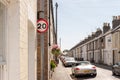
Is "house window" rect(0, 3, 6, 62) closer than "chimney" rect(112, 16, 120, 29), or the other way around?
"house window" rect(0, 3, 6, 62)

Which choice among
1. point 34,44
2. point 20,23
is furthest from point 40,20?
point 20,23

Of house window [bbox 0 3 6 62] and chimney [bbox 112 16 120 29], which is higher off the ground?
chimney [bbox 112 16 120 29]

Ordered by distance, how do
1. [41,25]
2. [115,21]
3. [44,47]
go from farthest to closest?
1. [115,21]
2. [44,47]
3. [41,25]

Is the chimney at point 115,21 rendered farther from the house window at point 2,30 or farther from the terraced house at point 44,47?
the house window at point 2,30

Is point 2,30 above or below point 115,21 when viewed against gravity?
below

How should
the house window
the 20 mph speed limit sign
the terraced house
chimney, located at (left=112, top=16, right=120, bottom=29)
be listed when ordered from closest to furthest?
the house window → the 20 mph speed limit sign → the terraced house → chimney, located at (left=112, top=16, right=120, bottom=29)

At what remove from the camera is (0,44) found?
14.8 feet

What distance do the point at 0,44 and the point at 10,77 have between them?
1.66ft

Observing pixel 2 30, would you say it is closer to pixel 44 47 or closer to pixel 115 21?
pixel 44 47

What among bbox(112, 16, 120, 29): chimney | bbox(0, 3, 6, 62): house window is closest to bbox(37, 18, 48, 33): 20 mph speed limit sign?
bbox(0, 3, 6, 62): house window

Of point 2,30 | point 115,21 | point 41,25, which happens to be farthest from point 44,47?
point 115,21

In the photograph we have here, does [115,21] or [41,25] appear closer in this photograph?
[41,25]

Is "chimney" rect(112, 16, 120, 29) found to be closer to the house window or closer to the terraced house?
the terraced house

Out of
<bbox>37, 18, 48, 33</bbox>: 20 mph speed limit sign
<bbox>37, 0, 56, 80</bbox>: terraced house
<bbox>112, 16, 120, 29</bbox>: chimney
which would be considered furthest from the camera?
<bbox>112, 16, 120, 29</bbox>: chimney
